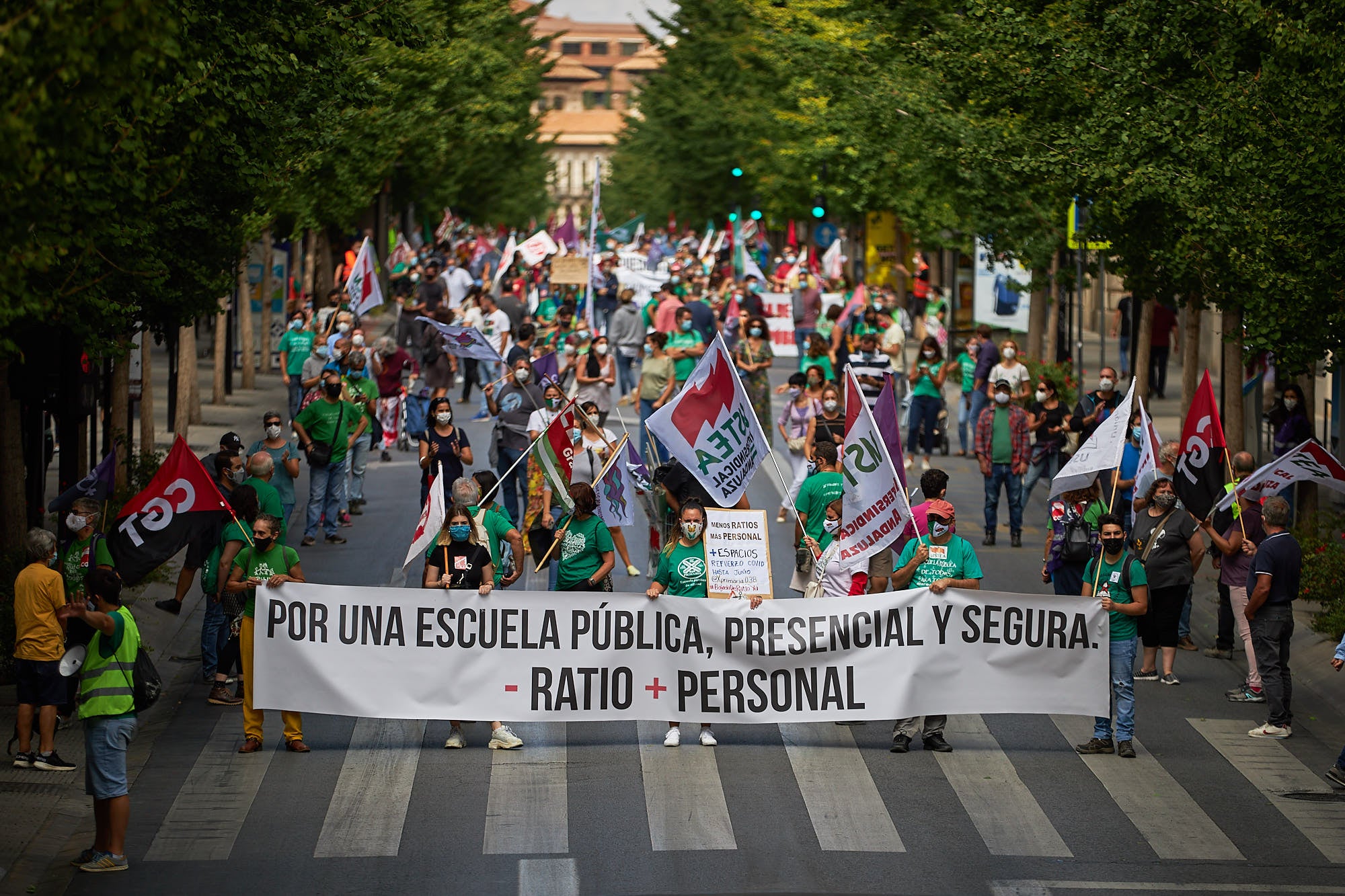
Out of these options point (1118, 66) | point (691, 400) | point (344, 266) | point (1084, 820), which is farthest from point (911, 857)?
point (344, 266)

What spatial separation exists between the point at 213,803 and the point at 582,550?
3.01 meters

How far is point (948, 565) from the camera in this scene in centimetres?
1251

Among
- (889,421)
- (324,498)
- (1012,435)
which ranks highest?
(889,421)

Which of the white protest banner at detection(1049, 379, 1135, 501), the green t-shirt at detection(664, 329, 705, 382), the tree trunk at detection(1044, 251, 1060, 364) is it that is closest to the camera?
the white protest banner at detection(1049, 379, 1135, 501)

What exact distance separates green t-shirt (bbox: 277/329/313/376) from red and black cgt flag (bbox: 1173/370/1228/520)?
13309 mm

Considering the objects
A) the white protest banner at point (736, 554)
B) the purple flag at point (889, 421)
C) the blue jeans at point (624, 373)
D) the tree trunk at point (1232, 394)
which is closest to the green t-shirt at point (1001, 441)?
the tree trunk at point (1232, 394)

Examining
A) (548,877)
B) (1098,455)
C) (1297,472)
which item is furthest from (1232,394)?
(548,877)

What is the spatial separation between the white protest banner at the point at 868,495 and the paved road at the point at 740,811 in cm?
128

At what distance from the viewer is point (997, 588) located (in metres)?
17.5

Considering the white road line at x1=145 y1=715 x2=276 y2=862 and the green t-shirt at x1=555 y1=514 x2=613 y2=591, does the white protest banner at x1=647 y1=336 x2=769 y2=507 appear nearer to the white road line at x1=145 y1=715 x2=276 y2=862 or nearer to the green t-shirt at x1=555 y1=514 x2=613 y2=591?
the green t-shirt at x1=555 y1=514 x2=613 y2=591

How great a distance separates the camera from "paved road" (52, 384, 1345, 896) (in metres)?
9.97

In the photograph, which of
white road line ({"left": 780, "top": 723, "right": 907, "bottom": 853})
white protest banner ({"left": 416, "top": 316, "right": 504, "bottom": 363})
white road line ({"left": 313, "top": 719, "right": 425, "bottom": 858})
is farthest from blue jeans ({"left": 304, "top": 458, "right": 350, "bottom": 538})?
white road line ({"left": 780, "top": 723, "right": 907, "bottom": 853})

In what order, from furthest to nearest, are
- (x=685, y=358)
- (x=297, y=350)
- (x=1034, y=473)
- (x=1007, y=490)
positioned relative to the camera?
(x=297, y=350)
(x=685, y=358)
(x=1034, y=473)
(x=1007, y=490)

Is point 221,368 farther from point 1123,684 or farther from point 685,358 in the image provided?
point 1123,684
